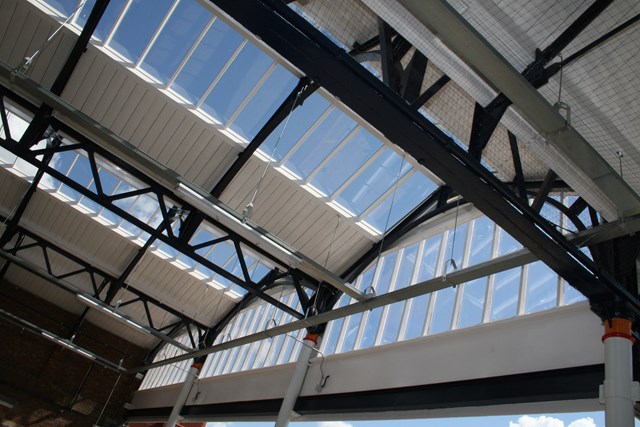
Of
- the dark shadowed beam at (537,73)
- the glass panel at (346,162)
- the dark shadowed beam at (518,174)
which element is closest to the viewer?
the dark shadowed beam at (537,73)

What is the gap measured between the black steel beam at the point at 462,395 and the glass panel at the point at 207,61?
843 cm

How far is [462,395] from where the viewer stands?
394 inches

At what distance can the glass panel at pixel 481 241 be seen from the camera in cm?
1194

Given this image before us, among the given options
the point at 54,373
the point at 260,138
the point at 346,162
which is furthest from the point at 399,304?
the point at 54,373

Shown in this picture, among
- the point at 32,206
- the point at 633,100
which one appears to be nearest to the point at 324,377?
the point at 633,100

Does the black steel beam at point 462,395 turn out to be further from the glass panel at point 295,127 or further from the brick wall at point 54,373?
the brick wall at point 54,373

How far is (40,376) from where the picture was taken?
24.2 m

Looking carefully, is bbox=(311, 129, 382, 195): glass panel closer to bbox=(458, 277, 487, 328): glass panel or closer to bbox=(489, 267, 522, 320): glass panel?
bbox=(458, 277, 487, 328): glass panel

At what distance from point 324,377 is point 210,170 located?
638 centimetres

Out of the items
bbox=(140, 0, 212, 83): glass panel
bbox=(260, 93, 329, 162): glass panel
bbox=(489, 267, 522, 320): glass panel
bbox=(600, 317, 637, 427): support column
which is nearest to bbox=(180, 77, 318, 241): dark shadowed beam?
bbox=(260, 93, 329, 162): glass panel

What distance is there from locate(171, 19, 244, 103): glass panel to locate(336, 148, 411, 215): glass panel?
4.49 m

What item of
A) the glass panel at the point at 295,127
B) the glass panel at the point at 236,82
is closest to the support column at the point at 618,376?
the glass panel at the point at 295,127

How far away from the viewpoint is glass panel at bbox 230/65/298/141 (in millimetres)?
12531

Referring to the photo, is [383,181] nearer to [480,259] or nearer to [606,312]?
[480,259]
